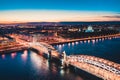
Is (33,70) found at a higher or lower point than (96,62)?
lower

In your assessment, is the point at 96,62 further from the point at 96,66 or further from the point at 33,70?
the point at 33,70

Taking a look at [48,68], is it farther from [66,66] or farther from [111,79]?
[111,79]

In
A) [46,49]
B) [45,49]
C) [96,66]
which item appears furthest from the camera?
[45,49]

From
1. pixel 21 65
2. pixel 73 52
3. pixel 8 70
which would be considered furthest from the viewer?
pixel 73 52

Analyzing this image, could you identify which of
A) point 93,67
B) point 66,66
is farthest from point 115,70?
point 66,66

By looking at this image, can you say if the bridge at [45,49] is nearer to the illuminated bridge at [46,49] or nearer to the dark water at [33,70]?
the illuminated bridge at [46,49]

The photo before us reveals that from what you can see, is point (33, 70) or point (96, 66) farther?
point (33, 70)

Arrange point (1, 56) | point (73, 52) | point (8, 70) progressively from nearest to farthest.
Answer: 1. point (8, 70)
2. point (1, 56)
3. point (73, 52)

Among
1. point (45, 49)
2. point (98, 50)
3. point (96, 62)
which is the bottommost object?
point (98, 50)

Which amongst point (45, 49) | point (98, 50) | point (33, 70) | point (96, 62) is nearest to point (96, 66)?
point (96, 62)
